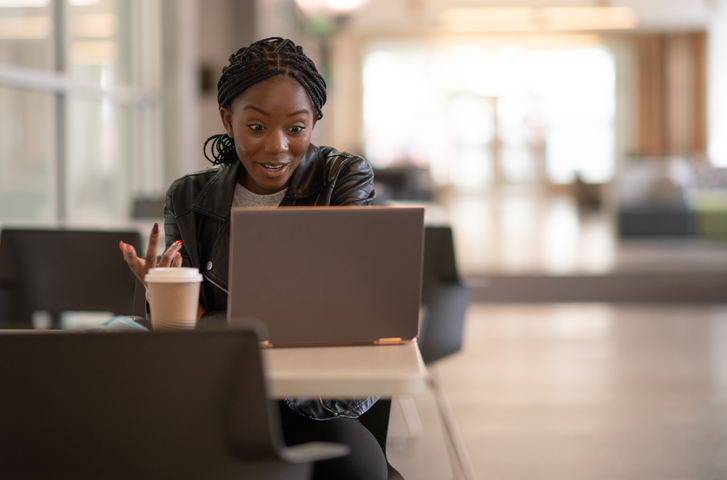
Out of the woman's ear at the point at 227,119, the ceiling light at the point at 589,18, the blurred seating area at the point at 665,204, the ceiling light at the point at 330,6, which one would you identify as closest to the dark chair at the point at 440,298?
the woman's ear at the point at 227,119

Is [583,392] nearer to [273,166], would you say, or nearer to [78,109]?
[273,166]

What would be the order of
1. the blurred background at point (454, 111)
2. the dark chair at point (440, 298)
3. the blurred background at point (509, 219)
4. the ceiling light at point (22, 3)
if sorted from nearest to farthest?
1. the dark chair at point (440, 298)
2. the blurred background at point (509, 219)
3. the ceiling light at point (22, 3)
4. the blurred background at point (454, 111)

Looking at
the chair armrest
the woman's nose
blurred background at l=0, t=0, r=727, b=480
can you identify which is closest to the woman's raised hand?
the woman's nose

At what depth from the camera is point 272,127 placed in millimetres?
1347

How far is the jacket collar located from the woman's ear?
0.22ft

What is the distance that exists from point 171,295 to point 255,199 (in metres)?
0.43

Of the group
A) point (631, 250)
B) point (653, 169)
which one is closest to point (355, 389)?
point (631, 250)

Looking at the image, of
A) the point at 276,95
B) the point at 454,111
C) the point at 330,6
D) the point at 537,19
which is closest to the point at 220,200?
the point at 276,95

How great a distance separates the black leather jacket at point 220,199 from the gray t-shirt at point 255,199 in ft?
0.10

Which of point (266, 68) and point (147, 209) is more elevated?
point (266, 68)

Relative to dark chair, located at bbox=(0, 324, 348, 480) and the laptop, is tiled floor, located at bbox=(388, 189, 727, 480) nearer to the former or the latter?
the laptop

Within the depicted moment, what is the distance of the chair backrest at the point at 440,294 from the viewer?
2369 mm

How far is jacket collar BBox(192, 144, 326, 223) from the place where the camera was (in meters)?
1.42

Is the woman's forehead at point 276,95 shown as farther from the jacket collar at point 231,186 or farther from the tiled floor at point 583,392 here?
the tiled floor at point 583,392
